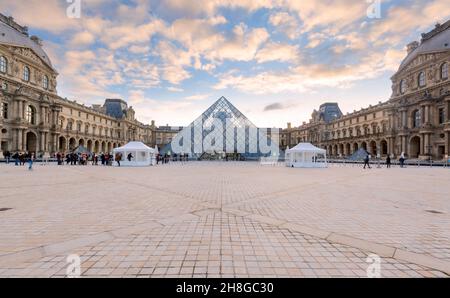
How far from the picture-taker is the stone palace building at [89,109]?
30094 mm

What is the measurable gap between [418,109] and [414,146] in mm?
5820

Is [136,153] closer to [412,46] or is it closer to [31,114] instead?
[31,114]

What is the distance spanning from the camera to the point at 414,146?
35.0 metres

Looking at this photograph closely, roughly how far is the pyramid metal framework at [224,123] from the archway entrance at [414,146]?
21.7 metres

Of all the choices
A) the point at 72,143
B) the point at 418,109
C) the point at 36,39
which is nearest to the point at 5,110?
the point at 72,143

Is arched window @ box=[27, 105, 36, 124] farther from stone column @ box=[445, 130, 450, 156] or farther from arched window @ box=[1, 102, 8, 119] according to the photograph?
stone column @ box=[445, 130, 450, 156]

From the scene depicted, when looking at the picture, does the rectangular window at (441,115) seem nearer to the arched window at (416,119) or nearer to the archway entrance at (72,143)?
the arched window at (416,119)

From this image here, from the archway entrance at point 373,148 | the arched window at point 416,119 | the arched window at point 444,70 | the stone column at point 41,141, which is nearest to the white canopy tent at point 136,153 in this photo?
the stone column at point 41,141

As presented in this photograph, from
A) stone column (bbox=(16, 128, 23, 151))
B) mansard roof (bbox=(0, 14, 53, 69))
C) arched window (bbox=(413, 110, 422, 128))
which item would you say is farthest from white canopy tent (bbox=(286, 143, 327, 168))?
mansard roof (bbox=(0, 14, 53, 69))

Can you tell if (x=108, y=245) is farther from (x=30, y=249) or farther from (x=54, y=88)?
(x=54, y=88)

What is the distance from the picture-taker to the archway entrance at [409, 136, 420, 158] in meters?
34.6

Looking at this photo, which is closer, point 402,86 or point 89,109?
point 402,86

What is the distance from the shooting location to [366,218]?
4301 millimetres

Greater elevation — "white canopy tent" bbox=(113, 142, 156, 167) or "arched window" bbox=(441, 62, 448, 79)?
"arched window" bbox=(441, 62, 448, 79)
